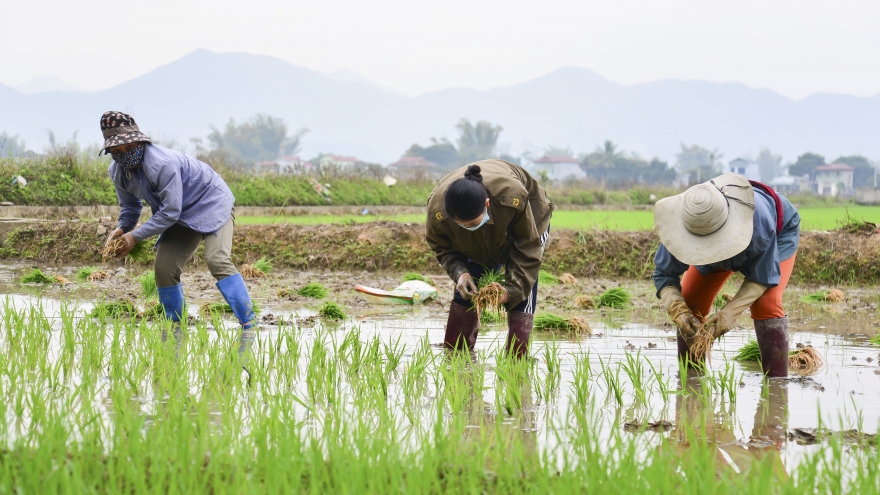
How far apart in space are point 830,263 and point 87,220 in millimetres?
9193

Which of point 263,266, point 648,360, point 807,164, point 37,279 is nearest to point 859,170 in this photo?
point 807,164

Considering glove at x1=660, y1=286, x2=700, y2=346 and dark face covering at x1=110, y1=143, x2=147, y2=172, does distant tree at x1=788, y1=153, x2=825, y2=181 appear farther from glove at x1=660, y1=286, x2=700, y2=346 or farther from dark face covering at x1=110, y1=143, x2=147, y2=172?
dark face covering at x1=110, y1=143, x2=147, y2=172

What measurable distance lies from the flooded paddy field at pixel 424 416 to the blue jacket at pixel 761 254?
0.46 meters

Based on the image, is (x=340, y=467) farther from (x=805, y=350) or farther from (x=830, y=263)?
(x=830, y=263)

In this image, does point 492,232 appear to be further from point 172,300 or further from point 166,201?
point 172,300

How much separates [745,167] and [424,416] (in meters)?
131

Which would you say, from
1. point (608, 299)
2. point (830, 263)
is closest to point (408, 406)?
point (608, 299)

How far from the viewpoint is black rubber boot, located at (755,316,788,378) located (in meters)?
4.14

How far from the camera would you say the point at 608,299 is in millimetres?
7398

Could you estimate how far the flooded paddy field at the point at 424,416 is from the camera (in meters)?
2.38

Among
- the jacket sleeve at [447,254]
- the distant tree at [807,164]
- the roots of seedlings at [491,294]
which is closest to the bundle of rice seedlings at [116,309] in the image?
the jacket sleeve at [447,254]

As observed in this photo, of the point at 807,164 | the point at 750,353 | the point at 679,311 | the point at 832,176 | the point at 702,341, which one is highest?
the point at 807,164

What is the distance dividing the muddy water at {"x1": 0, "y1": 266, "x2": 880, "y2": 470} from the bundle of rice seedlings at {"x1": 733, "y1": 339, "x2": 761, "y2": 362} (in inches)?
2.3

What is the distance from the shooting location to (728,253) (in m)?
3.67
